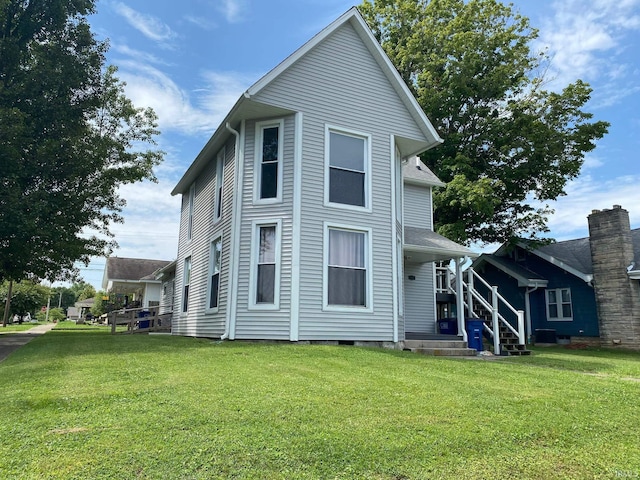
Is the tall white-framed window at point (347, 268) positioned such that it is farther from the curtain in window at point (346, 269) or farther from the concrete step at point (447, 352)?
the concrete step at point (447, 352)

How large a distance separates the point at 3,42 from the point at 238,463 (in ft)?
53.5

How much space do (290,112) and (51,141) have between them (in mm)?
Answer: 7588

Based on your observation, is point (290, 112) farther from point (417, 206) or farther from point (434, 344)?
point (417, 206)

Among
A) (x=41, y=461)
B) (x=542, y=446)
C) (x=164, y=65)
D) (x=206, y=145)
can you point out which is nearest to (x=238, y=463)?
(x=41, y=461)

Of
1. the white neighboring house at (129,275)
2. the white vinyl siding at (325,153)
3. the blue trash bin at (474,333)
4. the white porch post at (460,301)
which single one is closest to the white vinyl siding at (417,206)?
the white porch post at (460,301)

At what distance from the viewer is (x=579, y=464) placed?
352 centimetres

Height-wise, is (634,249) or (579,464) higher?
(634,249)

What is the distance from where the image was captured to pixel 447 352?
10992 millimetres

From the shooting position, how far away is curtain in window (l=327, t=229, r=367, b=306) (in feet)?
35.6

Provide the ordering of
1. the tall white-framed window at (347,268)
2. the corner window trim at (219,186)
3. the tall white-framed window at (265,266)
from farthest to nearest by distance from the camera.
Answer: the corner window trim at (219,186) → the tall white-framed window at (347,268) → the tall white-framed window at (265,266)

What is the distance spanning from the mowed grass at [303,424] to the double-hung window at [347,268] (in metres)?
4.03

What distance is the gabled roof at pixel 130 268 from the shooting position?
132 ft

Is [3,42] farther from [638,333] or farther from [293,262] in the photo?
[638,333]

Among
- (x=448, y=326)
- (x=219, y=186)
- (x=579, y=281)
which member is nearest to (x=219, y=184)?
(x=219, y=186)
